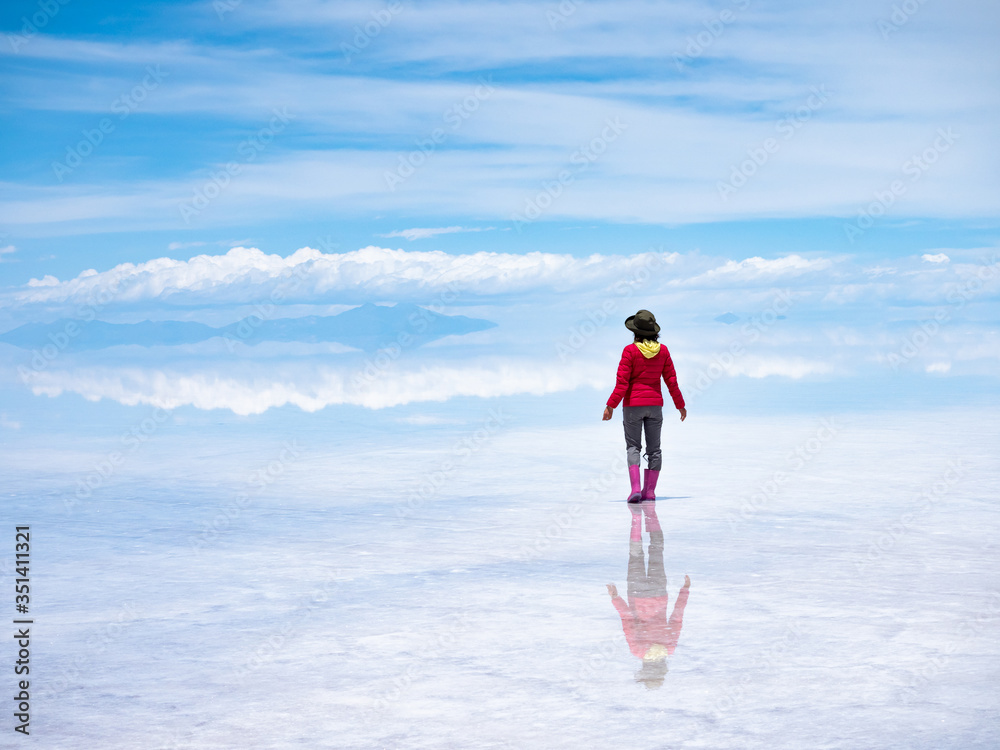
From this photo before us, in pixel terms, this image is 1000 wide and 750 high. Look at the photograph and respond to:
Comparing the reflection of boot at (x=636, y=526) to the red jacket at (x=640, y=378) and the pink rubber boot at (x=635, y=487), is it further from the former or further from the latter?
the red jacket at (x=640, y=378)

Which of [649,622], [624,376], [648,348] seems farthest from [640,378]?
[649,622]

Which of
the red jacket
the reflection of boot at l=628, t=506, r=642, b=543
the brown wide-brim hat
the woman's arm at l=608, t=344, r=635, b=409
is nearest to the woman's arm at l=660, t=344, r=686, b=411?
the red jacket

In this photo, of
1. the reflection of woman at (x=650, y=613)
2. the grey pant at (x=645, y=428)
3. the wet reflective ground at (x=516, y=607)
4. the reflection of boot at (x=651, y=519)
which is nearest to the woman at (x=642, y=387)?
the grey pant at (x=645, y=428)

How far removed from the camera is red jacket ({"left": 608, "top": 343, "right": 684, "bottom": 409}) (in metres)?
12.1

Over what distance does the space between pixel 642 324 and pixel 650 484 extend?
5.98ft

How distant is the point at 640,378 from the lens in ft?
39.9

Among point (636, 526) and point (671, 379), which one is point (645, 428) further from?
point (636, 526)

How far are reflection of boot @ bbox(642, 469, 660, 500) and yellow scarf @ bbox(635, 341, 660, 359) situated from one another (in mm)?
1313

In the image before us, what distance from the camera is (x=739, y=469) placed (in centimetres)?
1382

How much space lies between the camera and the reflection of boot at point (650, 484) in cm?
1181

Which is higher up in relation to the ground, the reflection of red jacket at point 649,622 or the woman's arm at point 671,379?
the woman's arm at point 671,379

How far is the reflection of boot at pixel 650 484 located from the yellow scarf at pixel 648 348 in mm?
1313

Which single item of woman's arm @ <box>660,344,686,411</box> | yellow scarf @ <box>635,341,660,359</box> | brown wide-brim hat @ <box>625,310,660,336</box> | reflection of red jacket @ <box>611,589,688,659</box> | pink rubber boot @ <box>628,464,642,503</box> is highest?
brown wide-brim hat @ <box>625,310,660,336</box>

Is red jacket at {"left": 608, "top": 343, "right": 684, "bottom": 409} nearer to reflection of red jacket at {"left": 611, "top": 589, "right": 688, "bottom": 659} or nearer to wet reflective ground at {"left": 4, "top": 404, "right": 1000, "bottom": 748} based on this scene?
wet reflective ground at {"left": 4, "top": 404, "right": 1000, "bottom": 748}
